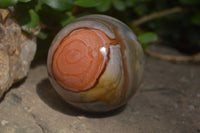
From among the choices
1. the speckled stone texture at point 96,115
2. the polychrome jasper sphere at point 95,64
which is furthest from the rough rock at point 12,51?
the polychrome jasper sphere at point 95,64

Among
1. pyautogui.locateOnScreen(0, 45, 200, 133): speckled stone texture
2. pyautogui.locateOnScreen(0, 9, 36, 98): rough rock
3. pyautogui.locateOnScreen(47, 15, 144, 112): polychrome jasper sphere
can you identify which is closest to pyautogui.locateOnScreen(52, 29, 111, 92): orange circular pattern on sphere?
pyautogui.locateOnScreen(47, 15, 144, 112): polychrome jasper sphere

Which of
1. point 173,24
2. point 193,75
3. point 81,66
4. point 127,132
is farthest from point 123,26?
point 173,24

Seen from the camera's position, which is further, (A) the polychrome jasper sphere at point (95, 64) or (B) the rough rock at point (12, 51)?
(B) the rough rock at point (12, 51)

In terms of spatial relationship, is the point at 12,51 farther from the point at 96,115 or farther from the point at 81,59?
the point at 96,115

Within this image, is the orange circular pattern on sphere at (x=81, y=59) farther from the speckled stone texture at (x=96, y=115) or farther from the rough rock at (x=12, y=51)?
the rough rock at (x=12, y=51)

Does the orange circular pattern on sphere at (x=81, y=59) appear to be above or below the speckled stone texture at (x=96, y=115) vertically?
above

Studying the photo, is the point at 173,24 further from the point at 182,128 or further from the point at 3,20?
the point at 3,20
